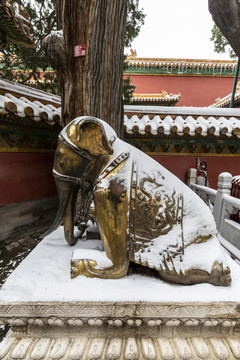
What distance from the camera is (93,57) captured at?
229 cm

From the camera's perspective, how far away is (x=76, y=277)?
1.15 meters

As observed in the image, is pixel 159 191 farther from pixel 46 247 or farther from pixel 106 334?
pixel 46 247

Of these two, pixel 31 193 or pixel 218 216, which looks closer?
pixel 218 216

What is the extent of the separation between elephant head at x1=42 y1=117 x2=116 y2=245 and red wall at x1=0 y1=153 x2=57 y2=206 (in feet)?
8.06

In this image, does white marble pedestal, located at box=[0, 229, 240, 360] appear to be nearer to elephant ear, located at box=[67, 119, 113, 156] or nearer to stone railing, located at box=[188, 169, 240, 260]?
elephant ear, located at box=[67, 119, 113, 156]

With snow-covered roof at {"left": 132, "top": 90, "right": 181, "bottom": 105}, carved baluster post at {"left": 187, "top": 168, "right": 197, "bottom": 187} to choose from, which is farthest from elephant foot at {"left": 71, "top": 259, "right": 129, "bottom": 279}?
snow-covered roof at {"left": 132, "top": 90, "right": 181, "bottom": 105}

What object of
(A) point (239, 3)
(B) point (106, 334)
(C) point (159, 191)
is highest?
(A) point (239, 3)

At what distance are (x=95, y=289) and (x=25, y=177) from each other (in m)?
3.01

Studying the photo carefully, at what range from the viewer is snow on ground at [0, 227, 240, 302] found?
105 cm

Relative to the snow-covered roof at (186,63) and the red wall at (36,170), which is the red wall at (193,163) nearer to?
the red wall at (36,170)

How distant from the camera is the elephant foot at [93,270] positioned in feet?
3.74

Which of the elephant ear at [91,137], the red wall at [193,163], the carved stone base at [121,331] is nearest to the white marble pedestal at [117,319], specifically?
the carved stone base at [121,331]

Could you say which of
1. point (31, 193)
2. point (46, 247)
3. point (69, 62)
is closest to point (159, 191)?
point (46, 247)

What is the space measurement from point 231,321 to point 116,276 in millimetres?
723
